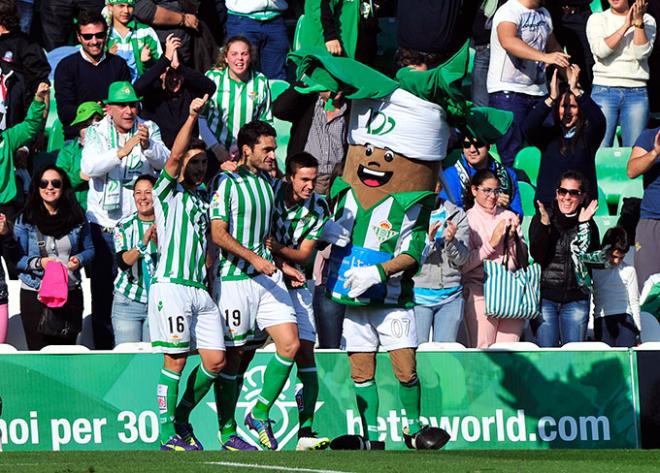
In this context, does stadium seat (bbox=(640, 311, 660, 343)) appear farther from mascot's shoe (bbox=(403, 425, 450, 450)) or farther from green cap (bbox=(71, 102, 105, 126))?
green cap (bbox=(71, 102, 105, 126))

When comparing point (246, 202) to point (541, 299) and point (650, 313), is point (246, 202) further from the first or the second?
point (650, 313)

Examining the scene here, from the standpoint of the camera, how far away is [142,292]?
10992 mm

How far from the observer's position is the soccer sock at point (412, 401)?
9.53m

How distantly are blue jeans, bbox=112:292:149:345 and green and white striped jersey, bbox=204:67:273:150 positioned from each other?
6.12 ft

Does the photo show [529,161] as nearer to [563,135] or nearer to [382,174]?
[563,135]

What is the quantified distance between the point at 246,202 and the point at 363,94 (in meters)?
0.94

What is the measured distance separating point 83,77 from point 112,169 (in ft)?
4.31

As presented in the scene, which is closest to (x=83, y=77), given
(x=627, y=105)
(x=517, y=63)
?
(x=517, y=63)

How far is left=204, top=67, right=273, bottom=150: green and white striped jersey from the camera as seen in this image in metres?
12.4

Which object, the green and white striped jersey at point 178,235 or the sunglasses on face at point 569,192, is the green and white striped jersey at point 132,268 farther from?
the sunglasses on face at point 569,192

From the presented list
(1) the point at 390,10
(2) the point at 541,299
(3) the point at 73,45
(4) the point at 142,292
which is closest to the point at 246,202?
(4) the point at 142,292

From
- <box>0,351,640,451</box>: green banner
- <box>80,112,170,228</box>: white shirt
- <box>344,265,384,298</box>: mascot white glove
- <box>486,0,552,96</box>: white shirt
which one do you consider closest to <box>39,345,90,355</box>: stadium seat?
<box>0,351,640,451</box>: green banner

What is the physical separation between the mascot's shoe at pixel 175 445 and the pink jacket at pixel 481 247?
2713 mm

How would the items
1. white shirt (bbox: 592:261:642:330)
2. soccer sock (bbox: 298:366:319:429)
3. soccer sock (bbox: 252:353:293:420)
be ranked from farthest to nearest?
white shirt (bbox: 592:261:642:330) → soccer sock (bbox: 298:366:319:429) → soccer sock (bbox: 252:353:293:420)
